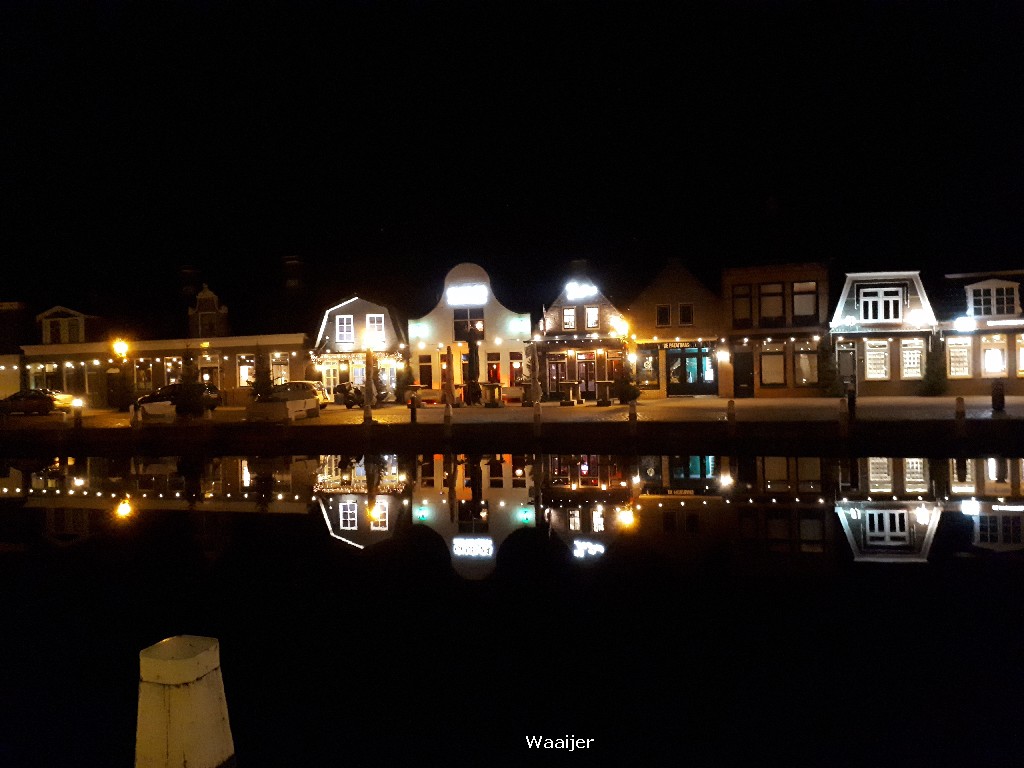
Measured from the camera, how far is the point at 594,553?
30.8 feet

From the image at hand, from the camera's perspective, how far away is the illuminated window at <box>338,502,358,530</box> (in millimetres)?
11531

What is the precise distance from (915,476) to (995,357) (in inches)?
910

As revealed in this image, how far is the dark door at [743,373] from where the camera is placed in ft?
120

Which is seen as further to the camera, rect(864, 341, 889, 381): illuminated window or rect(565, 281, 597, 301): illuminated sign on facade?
rect(565, 281, 597, 301): illuminated sign on facade

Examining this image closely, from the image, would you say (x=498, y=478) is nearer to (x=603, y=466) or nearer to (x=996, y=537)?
(x=603, y=466)

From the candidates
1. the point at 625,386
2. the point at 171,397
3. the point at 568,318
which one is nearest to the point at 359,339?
the point at 171,397

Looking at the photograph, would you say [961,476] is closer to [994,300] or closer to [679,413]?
[679,413]

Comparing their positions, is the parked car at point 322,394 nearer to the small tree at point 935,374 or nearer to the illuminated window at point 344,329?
the illuminated window at point 344,329

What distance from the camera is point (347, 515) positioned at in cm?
1234

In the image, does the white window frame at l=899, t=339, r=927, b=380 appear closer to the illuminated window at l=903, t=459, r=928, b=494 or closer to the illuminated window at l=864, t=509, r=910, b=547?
the illuminated window at l=903, t=459, r=928, b=494

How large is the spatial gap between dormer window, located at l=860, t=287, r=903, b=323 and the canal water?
76.1 ft

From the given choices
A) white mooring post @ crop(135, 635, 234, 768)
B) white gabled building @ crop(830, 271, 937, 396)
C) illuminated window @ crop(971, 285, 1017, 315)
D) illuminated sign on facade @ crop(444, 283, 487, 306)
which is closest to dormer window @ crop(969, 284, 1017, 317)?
illuminated window @ crop(971, 285, 1017, 315)

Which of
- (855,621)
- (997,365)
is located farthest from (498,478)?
(997,365)

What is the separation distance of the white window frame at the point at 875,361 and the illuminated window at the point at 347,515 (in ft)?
95.5
